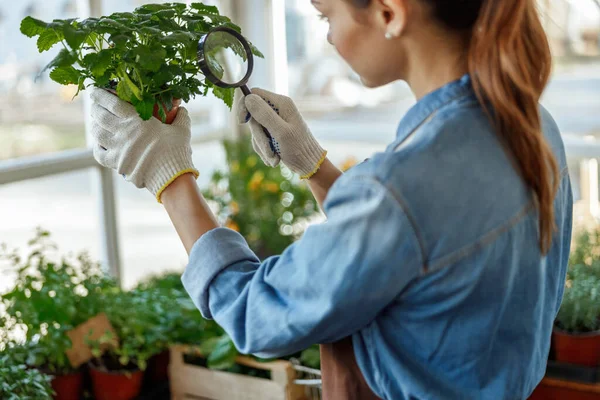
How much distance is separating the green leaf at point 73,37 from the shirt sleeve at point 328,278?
37 centimetres

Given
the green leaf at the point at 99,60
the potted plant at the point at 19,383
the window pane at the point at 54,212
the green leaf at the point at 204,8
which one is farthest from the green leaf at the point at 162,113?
the window pane at the point at 54,212

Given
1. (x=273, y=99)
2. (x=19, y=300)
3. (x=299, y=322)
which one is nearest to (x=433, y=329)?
(x=299, y=322)

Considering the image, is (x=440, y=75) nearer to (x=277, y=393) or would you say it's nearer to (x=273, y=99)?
(x=273, y=99)

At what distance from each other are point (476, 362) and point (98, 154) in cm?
66

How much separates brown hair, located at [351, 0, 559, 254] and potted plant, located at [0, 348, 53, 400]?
49.0 inches

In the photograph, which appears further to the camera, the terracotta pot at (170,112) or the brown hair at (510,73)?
the terracotta pot at (170,112)

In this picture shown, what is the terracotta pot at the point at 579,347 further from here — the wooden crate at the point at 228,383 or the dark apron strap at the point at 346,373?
the dark apron strap at the point at 346,373

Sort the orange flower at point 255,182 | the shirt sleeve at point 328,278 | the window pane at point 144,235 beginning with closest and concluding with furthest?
the shirt sleeve at point 328,278 → the window pane at point 144,235 → the orange flower at point 255,182

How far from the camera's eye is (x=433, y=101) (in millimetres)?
838

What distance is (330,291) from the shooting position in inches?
30.1

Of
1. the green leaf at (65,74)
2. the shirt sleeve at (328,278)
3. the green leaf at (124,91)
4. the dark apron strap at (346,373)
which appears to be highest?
the green leaf at (65,74)

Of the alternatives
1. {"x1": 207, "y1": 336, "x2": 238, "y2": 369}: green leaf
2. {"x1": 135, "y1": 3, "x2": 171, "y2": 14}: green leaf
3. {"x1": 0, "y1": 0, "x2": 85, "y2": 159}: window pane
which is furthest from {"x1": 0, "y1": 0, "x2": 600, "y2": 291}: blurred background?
{"x1": 135, "y1": 3, "x2": 171, "y2": 14}: green leaf

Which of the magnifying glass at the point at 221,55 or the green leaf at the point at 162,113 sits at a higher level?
the magnifying glass at the point at 221,55

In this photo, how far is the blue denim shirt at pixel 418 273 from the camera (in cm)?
75
